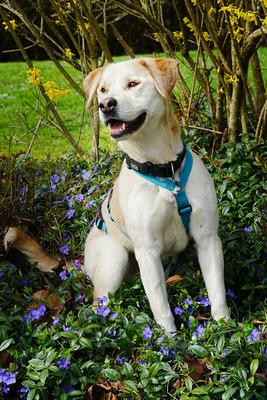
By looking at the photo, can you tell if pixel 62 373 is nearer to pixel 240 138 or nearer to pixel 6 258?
pixel 6 258

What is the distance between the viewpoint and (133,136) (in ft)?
8.98

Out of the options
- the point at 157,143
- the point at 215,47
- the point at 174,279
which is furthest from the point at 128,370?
the point at 215,47

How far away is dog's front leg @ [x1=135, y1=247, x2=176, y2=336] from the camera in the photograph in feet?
9.18

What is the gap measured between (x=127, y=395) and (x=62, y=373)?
366 mm

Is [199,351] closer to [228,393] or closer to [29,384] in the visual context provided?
[228,393]

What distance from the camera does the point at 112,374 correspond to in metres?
2.48

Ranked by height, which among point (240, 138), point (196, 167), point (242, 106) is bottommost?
point (240, 138)

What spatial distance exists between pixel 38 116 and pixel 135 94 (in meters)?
5.78

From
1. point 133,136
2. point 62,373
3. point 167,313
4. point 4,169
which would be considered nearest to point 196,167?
point 133,136

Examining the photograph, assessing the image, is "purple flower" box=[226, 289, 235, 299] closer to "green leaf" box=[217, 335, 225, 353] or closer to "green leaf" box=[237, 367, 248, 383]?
"green leaf" box=[217, 335, 225, 353]

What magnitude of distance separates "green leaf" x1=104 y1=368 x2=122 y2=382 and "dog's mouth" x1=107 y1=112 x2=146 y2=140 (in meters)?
1.28

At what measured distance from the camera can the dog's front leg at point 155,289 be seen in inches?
110

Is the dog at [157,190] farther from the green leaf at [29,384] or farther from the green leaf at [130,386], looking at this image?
the green leaf at [29,384]

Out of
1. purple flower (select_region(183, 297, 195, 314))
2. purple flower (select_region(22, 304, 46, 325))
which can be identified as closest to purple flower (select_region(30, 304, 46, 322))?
purple flower (select_region(22, 304, 46, 325))
